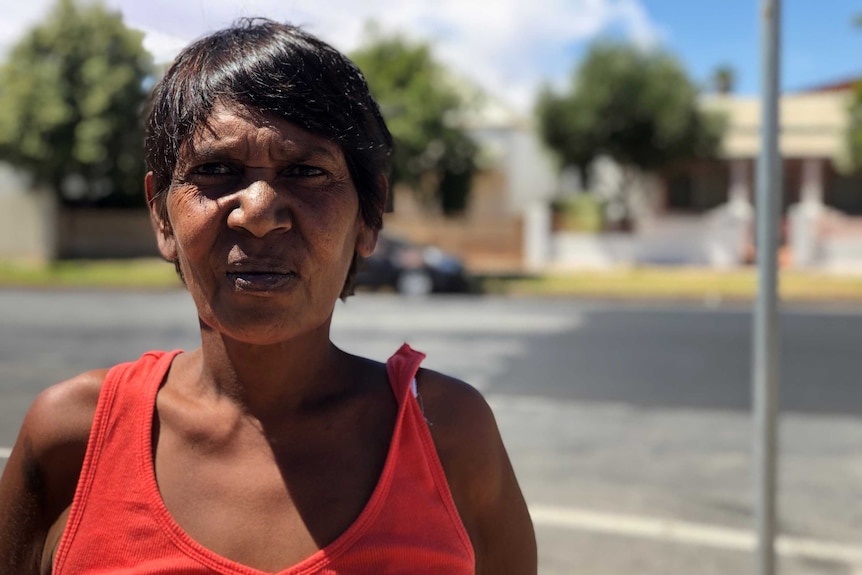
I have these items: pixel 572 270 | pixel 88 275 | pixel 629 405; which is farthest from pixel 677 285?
pixel 88 275

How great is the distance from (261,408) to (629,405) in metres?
6.84

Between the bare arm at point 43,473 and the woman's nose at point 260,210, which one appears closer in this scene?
the woman's nose at point 260,210

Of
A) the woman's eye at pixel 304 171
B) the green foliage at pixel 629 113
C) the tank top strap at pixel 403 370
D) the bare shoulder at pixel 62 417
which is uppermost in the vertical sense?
the green foliage at pixel 629 113

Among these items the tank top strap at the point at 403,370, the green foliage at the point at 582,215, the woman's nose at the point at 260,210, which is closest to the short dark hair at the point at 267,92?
the woman's nose at the point at 260,210

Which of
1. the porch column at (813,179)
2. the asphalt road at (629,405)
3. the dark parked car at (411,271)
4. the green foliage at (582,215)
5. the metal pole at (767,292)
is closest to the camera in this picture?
the metal pole at (767,292)

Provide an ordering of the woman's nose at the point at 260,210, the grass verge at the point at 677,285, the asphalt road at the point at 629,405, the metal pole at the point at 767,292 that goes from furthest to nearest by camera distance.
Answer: the grass verge at the point at 677,285, the asphalt road at the point at 629,405, the metal pole at the point at 767,292, the woman's nose at the point at 260,210

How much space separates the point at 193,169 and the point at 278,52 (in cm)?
21

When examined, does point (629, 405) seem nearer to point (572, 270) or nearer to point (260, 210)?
point (260, 210)

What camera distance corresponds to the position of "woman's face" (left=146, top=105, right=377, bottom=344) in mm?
1277

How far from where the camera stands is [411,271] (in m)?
18.7

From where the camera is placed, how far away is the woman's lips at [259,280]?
1.27m

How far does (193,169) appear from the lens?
132 cm

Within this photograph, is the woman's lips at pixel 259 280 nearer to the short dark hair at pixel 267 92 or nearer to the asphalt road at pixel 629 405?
the short dark hair at pixel 267 92

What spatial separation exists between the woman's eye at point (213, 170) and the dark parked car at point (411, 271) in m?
17.1
